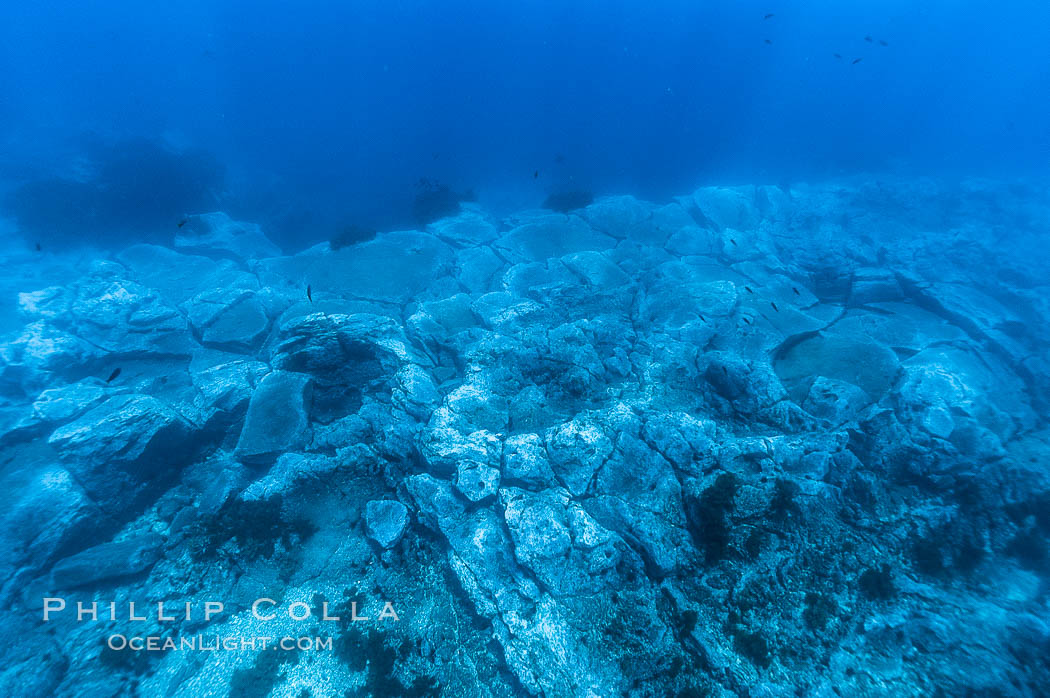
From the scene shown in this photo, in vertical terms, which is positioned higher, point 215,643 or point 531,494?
point 531,494

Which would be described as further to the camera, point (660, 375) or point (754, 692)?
point (660, 375)

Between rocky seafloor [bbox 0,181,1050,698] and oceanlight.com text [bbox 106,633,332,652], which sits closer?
rocky seafloor [bbox 0,181,1050,698]

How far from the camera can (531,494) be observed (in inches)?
242

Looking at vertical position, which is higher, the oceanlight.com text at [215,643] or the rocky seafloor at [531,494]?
the rocky seafloor at [531,494]

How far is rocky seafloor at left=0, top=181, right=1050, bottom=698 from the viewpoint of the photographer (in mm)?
5039

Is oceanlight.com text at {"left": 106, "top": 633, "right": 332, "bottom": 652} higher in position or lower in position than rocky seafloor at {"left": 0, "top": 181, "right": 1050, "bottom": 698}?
lower

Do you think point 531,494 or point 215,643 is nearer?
point 215,643

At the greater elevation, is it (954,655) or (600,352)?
(600,352)

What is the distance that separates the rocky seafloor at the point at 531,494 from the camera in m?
5.04

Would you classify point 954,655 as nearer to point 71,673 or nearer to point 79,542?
point 71,673

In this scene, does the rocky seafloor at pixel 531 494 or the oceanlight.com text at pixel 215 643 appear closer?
the rocky seafloor at pixel 531 494

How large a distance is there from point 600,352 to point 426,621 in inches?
239

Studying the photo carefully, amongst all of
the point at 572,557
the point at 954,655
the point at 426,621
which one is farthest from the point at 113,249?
the point at 954,655

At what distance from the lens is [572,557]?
5418 millimetres
